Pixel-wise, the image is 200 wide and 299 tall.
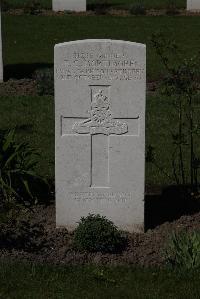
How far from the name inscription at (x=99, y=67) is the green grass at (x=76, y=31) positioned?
998 centimetres

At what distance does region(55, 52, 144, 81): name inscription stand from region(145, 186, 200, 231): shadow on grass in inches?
64.8

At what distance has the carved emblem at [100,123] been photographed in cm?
766

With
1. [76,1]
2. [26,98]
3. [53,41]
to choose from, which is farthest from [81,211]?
[76,1]

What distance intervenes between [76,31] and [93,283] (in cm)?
1623

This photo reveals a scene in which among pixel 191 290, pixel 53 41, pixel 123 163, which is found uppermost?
pixel 53 41

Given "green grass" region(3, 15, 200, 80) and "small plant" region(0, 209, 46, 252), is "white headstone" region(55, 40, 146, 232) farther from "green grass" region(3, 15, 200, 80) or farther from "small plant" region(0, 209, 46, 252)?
"green grass" region(3, 15, 200, 80)

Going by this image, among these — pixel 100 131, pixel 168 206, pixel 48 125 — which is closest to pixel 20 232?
pixel 100 131

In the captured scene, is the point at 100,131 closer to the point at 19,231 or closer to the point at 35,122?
the point at 19,231

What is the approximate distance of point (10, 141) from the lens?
28.0ft

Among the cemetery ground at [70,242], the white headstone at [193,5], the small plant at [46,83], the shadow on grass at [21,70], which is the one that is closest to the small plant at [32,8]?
the white headstone at [193,5]

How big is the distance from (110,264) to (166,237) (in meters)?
0.94

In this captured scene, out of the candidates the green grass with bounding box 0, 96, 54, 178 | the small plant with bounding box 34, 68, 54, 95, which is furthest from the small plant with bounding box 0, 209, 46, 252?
the small plant with bounding box 34, 68, 54, 95

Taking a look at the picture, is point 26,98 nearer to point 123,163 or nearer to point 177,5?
point 123,163

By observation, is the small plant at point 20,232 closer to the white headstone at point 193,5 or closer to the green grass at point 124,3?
the white headstone at point 193,5
